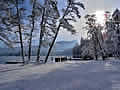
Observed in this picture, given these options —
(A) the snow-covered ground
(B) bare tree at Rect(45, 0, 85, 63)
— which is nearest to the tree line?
(B) bare tree at Rect(45, 0, 85, 63)

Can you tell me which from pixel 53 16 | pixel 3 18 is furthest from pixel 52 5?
pixel 3 18

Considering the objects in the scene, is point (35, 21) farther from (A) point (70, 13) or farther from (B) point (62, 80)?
(B) point (62, 80)

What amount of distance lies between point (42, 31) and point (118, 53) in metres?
9.60

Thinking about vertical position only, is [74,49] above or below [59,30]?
below

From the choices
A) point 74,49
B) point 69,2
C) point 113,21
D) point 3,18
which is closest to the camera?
point 3,18

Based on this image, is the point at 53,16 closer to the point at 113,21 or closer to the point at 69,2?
the point at 69,2

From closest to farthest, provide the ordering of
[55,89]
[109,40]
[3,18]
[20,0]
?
[55,89] → [3,18] → [20,0] → [109,40]

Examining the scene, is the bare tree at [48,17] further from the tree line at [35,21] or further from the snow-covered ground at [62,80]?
the snow-covered ground at [62,80]

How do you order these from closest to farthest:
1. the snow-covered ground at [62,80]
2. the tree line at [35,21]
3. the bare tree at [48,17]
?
the snow-covered ground at [62,80] < the tree line at [35,21] < the bare tree at [48,17]

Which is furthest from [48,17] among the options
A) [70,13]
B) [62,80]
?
[62,80]

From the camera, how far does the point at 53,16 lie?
7770 mm

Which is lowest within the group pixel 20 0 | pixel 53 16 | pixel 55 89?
pixel 55 89

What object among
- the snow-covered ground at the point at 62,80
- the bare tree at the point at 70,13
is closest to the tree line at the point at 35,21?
the bare tree at the point at 70,13

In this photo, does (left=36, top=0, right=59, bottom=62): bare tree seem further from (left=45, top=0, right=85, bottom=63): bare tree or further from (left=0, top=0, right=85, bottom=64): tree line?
(left=45, top=0, right=85, bottom=63): bare tree
